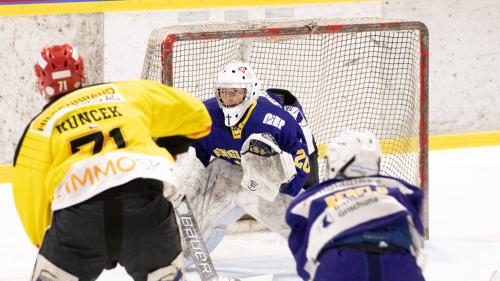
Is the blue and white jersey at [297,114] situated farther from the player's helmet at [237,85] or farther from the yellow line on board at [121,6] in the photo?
the yellow line on board at [121,6]

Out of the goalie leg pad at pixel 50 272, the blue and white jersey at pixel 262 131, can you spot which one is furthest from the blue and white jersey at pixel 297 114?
the goalie leg pad at pixel 50 272

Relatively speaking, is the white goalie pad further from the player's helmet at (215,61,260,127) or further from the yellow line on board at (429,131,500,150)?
the yellow line on board at (429,131,500,150)

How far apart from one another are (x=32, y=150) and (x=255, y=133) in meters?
1.95

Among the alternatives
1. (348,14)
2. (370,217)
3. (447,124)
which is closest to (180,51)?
(348,14)

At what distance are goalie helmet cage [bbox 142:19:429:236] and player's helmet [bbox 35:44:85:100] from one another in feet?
5.98

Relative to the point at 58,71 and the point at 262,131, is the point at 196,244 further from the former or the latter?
the point at 58,71

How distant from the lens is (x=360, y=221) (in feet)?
11.9

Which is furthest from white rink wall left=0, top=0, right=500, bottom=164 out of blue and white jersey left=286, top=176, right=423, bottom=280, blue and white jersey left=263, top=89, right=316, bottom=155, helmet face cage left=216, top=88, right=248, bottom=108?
blue and white jersey left=286, top=176, right=423, bottom=280

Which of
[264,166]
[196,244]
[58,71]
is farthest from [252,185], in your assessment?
[58,71]

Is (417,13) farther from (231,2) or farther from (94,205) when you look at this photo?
(94,205)

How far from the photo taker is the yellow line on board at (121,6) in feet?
25.1

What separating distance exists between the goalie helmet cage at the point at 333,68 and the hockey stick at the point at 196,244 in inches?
26.9

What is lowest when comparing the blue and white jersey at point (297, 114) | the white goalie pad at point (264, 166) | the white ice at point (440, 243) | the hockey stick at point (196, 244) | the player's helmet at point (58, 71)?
the white ice at point (440, 243)

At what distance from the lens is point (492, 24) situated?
28.6ft
